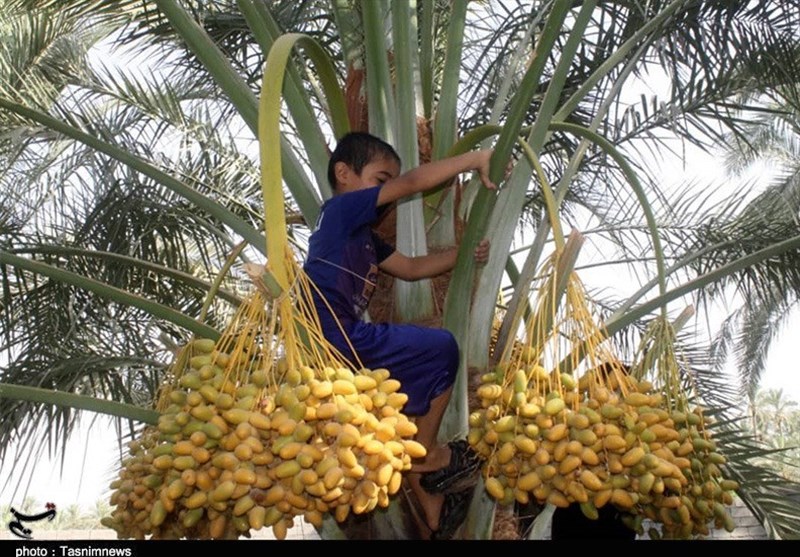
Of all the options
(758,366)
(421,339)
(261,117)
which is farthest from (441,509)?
(758,366)

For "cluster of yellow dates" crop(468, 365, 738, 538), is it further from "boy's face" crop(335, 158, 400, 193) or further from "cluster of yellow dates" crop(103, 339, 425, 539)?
"boy's face" crop(335, 158, 400, 193)

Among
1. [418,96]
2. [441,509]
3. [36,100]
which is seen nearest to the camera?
[441,509]

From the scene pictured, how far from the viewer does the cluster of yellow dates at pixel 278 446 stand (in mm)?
1700

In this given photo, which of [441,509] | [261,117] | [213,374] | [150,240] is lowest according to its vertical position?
[441,509]

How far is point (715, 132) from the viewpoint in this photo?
449 cm

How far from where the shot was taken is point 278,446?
5.57 ft

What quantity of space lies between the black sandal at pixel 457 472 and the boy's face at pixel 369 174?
709 mm

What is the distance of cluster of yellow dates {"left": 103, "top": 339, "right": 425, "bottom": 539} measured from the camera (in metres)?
1.70

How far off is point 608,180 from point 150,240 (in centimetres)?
237

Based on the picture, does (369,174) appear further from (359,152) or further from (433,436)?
(433,436)

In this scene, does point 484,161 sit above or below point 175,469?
above

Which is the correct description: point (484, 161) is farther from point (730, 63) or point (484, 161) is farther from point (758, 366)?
point (758, 366)

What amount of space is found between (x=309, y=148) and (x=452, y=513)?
110 cm

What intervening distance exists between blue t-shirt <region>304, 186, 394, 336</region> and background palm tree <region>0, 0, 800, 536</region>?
25cm
